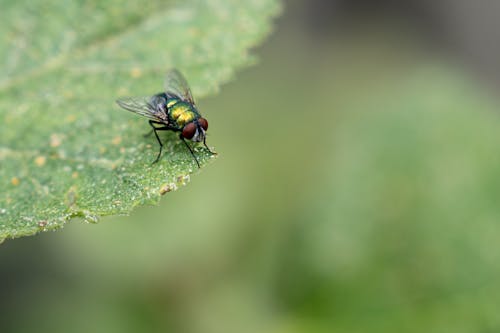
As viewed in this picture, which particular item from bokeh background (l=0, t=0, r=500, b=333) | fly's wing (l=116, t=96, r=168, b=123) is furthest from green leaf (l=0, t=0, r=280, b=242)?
bokeh background (l=0, t=0, r=500, b=333)

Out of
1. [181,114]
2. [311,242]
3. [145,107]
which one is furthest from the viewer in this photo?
[311,242]

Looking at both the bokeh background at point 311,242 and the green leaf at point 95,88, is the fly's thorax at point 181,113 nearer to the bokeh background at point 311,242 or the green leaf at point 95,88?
the green leaf at point 95,88

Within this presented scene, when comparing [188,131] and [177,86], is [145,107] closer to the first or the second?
[188,131]

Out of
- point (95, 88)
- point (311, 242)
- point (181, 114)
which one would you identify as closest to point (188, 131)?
point (181, 114)

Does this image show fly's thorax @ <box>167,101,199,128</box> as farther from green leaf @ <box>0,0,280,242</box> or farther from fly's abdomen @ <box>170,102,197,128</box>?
green leaf @ <box>0,0,280,242</box>

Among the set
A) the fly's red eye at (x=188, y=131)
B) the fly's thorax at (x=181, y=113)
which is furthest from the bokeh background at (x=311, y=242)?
the fly's red eye at (x=188, y=131)

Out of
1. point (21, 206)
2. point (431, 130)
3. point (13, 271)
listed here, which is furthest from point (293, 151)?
point (21, 206)
